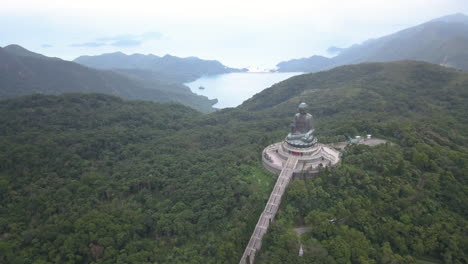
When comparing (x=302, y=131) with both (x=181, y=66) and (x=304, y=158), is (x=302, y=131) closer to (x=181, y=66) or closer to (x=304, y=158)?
(x=304, y=158)

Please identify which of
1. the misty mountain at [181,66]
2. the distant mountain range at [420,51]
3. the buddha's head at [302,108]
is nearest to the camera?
the buddha's head at [302,108]

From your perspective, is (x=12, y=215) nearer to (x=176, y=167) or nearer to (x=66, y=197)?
(x=66, y=197)

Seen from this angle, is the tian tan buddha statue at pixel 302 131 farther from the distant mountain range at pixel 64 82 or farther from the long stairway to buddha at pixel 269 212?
the distant mountain range at pixel 64 82

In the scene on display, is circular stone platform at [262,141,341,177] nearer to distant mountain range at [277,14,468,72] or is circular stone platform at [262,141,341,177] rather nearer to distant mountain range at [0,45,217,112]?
distant mountain range at [0,45,217,112]

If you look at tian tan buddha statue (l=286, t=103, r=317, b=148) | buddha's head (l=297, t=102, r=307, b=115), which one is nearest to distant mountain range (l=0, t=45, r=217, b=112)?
tian tan buddha statue (l=286, t=103, r=317, b=148)

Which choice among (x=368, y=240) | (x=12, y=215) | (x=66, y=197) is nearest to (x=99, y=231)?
(x=66, y=197)

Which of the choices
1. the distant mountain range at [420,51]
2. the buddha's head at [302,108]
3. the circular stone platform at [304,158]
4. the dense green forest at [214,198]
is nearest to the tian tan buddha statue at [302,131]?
the buddha's head at [302,108]
